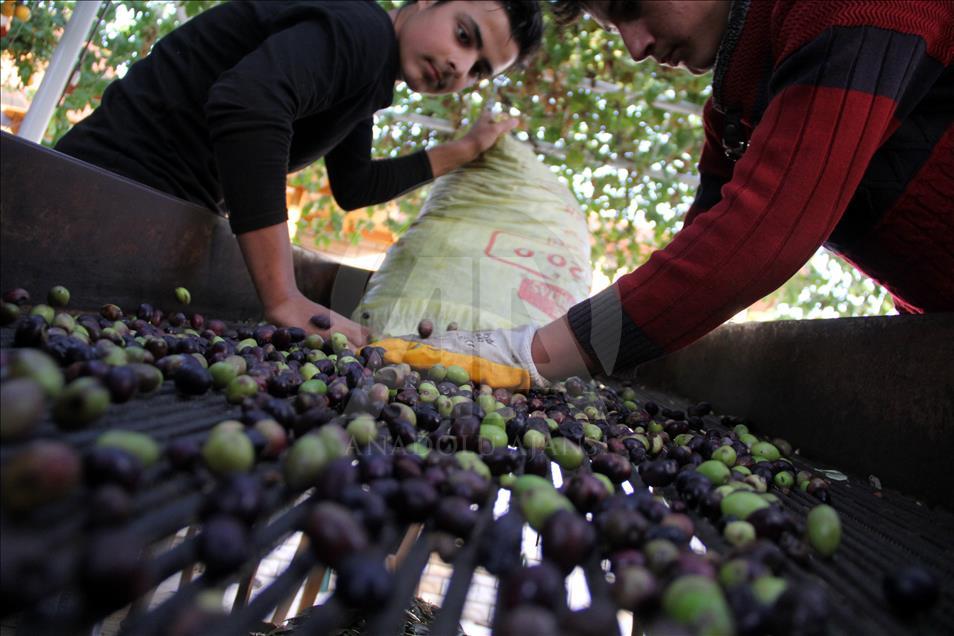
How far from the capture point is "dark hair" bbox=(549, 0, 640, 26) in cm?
187

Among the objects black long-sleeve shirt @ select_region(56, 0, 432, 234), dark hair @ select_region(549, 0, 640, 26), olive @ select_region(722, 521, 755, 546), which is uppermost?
dark hair @ select_region(549, 0, 640, 26)

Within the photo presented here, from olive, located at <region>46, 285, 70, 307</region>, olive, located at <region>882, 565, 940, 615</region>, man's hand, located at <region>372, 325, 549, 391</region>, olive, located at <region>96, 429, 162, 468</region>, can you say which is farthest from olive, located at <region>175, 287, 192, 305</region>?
olive, located at <region>882, 565, 940, 615</region>

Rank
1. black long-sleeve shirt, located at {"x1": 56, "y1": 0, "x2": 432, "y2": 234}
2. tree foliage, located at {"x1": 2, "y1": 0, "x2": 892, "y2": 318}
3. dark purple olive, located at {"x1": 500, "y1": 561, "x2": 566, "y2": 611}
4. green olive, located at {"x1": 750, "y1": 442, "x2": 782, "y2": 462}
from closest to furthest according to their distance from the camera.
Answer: dark purple olive, located at {"x1": 500, "y1": 561, "x2": 566, "y2": 611} < green olive, located at {"x1": 750, "y1": 442, "x2": 782, "y2": 462} < black long-sleeve shirt, located at {"x1": 56, "y1": 0, "x2": 432, "y2": 234} < tree foliage, located at {"x1": 2, "y1": 0, "x2": 892, "y2": 318}

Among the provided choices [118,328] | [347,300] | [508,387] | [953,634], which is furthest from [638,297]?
[347,300]

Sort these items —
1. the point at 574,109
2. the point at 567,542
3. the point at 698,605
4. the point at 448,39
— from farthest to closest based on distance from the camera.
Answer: the point at 574,109 < the point at 448,39 < the point at 567,542 < the point at 698,605

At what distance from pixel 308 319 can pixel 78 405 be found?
1272mm

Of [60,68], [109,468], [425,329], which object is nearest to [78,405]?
[109,468]

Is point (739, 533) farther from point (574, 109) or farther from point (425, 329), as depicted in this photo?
point (574, 109)

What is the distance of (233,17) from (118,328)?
56.3 inches

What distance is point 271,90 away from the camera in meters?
1.92

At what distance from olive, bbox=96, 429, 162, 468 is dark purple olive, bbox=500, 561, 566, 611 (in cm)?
45

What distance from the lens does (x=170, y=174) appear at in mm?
2309

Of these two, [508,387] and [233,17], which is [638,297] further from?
[233,17]

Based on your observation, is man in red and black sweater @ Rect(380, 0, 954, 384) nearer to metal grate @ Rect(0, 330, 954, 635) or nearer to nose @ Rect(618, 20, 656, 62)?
nose @ Rect(618, 20, 656, 62)
